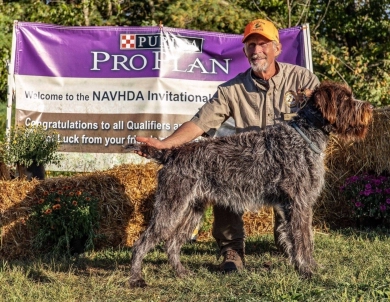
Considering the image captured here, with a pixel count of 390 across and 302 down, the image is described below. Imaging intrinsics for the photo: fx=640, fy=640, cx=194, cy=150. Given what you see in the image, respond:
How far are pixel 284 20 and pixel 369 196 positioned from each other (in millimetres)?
6939

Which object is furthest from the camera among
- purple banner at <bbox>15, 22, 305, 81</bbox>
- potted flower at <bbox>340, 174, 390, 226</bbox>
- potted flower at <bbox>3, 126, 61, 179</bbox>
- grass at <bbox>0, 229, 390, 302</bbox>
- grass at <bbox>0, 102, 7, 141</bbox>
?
grass at <bbox>0, 102, 7, 141</bbox>

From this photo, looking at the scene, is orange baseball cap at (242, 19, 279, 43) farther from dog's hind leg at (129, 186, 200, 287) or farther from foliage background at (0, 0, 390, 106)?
foliage background at (0, 0, 390, 106)

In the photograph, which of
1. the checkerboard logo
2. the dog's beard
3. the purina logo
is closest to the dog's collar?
the dog's beard

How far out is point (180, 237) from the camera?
598 cm

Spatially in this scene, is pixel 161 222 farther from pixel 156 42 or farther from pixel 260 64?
pixel 156 42

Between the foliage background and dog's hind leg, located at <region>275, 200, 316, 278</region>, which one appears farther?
the foliage background

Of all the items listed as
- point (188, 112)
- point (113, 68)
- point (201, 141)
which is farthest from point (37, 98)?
point (201, 141)

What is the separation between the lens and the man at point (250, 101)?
6.20 m

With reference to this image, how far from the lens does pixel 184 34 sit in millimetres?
8656

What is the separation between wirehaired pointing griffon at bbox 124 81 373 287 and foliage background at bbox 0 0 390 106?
649 centimetres

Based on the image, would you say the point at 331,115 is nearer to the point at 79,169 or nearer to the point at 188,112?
the point at 188,112

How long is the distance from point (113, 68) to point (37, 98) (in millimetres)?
1088

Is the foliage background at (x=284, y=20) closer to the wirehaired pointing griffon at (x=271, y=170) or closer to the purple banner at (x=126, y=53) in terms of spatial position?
the purple banner at (x=126, y=53)

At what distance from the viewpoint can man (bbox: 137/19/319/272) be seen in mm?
6199
